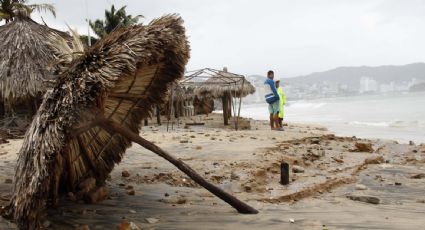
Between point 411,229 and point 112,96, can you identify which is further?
point 112,96

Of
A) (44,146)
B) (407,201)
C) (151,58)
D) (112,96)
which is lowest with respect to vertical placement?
(407,201)

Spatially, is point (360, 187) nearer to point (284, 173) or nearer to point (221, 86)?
point (284, 173)

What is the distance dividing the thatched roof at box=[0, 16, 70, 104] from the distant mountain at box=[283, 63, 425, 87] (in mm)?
123440

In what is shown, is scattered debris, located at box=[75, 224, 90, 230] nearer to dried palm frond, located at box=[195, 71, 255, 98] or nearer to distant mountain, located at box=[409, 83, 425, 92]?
dried palm frond, located at box=[195, 71, 255, 98]

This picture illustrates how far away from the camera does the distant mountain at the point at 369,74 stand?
12138 cm

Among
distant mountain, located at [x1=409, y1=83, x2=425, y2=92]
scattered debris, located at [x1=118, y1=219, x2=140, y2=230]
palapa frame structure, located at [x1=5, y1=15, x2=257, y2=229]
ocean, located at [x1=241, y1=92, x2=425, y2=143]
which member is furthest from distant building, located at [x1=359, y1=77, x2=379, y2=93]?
scattered debris, located at [x1=118, y1=219, x2=140, y2=230]

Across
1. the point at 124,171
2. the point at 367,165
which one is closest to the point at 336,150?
the point at 367,165

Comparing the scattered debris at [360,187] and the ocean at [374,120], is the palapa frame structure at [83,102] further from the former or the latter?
the ocean at [374,120]

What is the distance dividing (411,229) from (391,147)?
21.7ft

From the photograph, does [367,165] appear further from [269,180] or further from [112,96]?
[112,96]

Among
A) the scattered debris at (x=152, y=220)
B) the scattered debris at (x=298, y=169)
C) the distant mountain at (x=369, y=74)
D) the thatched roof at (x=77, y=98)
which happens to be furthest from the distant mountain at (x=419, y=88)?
the scattered debris at (x=152, y=220)

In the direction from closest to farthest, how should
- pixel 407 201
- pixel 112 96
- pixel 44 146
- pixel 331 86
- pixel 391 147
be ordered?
pixel 44 146
pixel 112 96
pixel 407 201
pixel 391 147
pixel 331 86

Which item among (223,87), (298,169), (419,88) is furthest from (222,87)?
(419,88)

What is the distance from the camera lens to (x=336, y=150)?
8250mm
